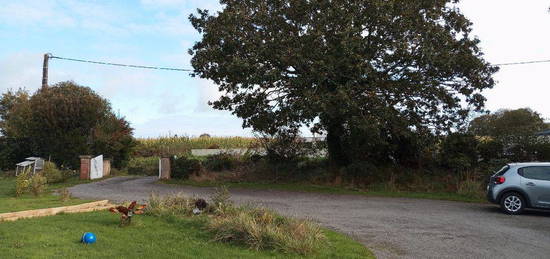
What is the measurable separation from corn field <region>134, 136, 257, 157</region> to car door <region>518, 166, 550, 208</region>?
25.4m

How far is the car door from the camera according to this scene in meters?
13.5

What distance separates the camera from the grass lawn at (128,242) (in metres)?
7.48

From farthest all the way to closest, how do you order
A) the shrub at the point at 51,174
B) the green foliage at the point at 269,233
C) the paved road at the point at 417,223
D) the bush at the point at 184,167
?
1. the bush at the point at 184,167
2. the shrub at the point at 51,174
3. the paved road at the point at 417,223
4. the green foliage at the point at 269,233

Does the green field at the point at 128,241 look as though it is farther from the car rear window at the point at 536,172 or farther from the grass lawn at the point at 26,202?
the car rear window at the point at 536,172

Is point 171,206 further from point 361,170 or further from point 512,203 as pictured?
point 361,170

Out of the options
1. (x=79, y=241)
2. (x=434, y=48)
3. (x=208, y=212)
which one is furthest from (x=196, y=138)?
(x=79, y=241)

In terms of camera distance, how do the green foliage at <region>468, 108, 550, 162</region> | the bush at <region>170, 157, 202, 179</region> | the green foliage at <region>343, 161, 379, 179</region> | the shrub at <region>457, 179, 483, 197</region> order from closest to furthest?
the shrub at <region>457, 179, 483, 197</region> → the green foliage at <region>468, 108, 550, 162</region> → the green foliage at <region>343, 161, 379, 179</region> → the bush at <region>170, 157, 202, 179</region>

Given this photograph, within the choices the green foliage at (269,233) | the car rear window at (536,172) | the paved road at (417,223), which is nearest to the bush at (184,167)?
the paved road at (417,223)

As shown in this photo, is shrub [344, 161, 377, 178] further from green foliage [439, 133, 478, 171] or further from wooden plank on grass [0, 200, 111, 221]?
wooden plank on grass [0, 200, 111, 221]

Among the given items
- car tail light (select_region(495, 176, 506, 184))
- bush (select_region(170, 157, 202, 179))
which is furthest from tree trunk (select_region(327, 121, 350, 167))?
car tail light (select_region(495, 176, 506, 184))

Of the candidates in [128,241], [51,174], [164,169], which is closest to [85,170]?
[51,174]

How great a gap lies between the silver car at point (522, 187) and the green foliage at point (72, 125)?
21.6 m

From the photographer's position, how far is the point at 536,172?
45.7 ft

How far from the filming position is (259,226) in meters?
8.66
